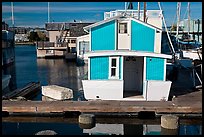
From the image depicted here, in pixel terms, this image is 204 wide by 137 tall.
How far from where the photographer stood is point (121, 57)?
12.9 m

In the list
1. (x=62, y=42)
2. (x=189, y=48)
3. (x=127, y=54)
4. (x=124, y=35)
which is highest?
(x=62, y=42)

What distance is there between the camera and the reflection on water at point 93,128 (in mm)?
11016

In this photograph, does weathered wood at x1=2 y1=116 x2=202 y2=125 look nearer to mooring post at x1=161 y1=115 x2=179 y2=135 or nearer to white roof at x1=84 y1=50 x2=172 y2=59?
mooring post at x1=161 y1=115 x2=179 y2=135

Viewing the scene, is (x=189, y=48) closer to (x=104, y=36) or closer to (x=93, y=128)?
(x=104, y=36)

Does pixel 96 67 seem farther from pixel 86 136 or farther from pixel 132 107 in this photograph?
pixel 86 136

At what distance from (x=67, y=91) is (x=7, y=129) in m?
4.47

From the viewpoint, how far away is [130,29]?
44.0 feet

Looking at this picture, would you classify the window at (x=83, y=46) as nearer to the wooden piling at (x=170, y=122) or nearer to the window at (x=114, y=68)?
the window at (x=114, y=68)

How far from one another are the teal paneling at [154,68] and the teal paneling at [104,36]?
189 cm

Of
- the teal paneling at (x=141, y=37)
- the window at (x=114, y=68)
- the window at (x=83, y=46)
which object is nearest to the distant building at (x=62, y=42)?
the window at (x=83, y=46)

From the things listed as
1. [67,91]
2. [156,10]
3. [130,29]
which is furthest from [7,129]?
[156,10]

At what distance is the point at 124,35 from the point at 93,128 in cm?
482

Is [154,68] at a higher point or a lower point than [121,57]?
lower

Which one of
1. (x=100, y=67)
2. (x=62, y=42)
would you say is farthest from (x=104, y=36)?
(x=62, y=42)
